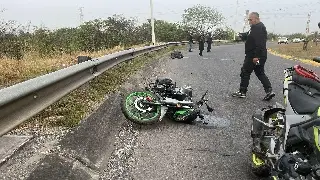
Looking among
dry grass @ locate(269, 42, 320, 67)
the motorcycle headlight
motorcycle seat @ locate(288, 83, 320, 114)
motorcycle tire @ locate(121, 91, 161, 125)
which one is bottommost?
dry grass @ locate(269, 42, 320, 67)

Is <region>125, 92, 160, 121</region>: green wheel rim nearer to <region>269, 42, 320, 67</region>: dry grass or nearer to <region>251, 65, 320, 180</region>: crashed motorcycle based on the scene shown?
<region>251, 65, 320, 180</region>: crashed motorcycle

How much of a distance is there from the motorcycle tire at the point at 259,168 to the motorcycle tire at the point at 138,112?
1.68 m

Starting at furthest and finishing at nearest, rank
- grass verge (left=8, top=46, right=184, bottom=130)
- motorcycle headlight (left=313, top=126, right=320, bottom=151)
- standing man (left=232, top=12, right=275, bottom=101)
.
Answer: standing man (left=232, top=12, right=275, bottom=101) → grass verge (left=8, top=46, right=184, bottom=130) → motorcycle headlight (left=313, top=126, right=320, bottom=151)

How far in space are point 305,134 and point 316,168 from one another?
332mm

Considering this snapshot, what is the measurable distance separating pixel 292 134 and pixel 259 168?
77cm

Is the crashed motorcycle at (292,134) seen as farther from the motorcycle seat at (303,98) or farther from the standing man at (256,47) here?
the standing man at (256,47)

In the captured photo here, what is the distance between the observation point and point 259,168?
3.68 metres

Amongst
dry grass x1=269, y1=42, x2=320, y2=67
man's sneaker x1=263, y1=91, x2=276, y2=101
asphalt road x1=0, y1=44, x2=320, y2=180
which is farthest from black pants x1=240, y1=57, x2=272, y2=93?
dry grass x1=269, y1=42, x2=320, y2=67

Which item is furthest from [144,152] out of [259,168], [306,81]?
[306,81]

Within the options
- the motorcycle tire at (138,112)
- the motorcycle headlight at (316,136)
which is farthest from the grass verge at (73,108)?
the motorcycle headlight at (316,136)

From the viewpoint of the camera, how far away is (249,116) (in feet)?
19.2

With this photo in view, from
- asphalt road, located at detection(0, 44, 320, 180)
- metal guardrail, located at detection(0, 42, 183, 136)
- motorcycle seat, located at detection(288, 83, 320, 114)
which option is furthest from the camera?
asphalt road, located at detection(0, 44, 320, 180)

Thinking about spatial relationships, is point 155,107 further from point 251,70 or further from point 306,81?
point 251,70

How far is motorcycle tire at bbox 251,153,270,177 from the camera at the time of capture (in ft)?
11.9
